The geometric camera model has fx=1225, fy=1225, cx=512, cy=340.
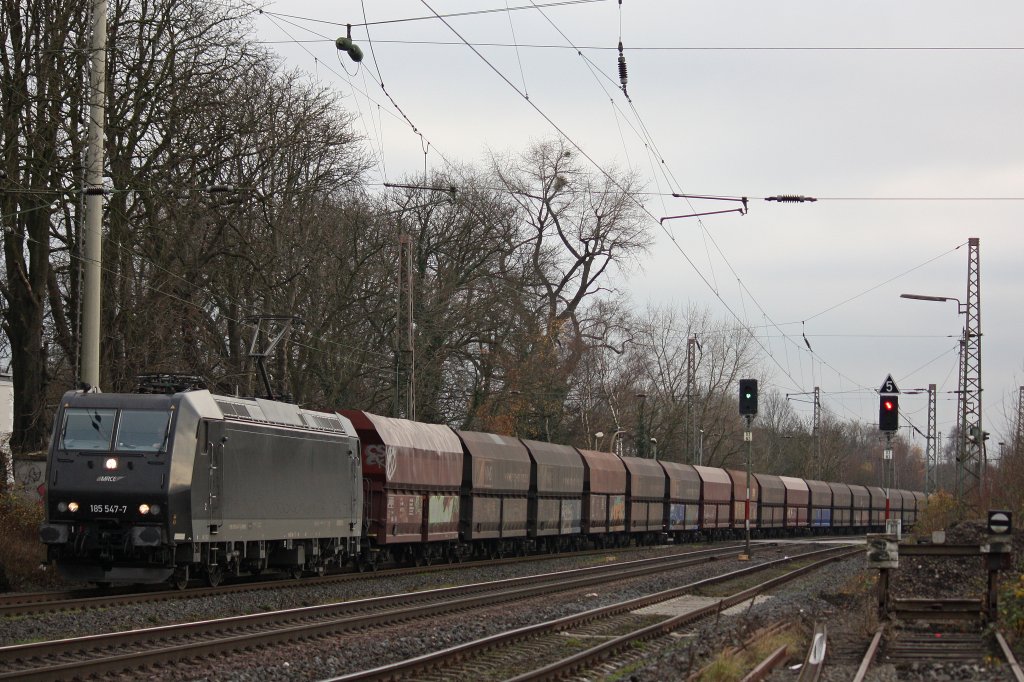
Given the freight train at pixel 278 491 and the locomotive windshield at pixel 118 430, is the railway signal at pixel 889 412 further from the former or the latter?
the locomotive windshield at pixel 118 430

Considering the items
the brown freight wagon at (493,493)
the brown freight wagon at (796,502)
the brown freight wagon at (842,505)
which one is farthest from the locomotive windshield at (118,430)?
the brown freight wagon at (842,505)

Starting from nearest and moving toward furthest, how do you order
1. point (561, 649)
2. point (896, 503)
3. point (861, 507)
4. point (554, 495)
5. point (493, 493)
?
point (561, 649), point (493, 493), point (554, 495), point (861, 507), point (896, 503)

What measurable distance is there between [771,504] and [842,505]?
44.3ft

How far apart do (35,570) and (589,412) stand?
4556cm

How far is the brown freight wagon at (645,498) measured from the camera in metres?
44.2

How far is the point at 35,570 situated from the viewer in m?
20.0

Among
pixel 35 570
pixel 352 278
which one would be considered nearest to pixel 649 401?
pixel 352 278

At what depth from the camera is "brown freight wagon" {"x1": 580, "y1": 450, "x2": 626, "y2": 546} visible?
39.6m

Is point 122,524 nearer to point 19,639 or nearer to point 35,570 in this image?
point 35,570

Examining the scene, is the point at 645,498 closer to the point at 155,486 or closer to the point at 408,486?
the point at 408,486

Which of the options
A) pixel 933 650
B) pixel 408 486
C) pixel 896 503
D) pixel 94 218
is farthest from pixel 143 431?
pixel 896 503

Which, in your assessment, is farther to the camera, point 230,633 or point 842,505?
point 842,505

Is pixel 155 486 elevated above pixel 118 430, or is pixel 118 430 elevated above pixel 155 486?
pixel 118 430

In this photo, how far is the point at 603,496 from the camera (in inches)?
1619
